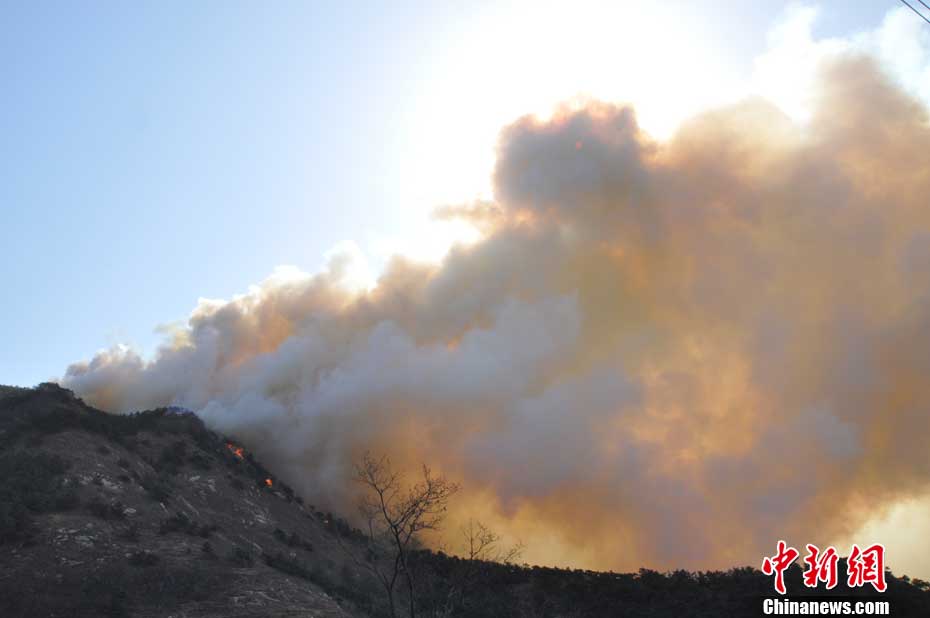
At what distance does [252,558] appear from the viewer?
42.2 meters

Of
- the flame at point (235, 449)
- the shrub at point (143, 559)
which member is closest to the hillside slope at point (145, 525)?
the shrub at point (143, 559)

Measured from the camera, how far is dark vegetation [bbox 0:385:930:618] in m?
32.4

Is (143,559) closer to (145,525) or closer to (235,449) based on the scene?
(145,525)

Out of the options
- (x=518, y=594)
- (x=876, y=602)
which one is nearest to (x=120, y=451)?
(x=518, y=594)

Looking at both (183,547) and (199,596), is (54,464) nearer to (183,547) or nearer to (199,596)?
(183,547)

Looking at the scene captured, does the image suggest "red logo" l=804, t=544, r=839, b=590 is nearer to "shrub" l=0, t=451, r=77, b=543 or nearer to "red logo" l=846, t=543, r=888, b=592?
"red logo" l=846, t=543, r=888, b=592

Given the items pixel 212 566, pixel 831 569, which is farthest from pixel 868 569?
pixel 212 566

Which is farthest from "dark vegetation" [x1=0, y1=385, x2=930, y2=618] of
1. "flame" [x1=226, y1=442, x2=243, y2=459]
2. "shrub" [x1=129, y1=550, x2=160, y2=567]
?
"flame" [x1=226, y1=442, x2=243, y2=459]

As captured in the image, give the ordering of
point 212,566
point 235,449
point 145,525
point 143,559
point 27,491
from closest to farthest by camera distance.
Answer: point 143,559 → point 212,566 → point 27,491 → point 145,525 → point 235,449

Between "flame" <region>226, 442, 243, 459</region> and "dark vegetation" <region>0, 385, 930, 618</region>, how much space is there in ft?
10.8

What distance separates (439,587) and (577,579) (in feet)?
35.0

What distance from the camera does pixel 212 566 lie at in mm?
36969

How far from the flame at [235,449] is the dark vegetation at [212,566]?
3.29m

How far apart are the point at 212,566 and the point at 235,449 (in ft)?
110
